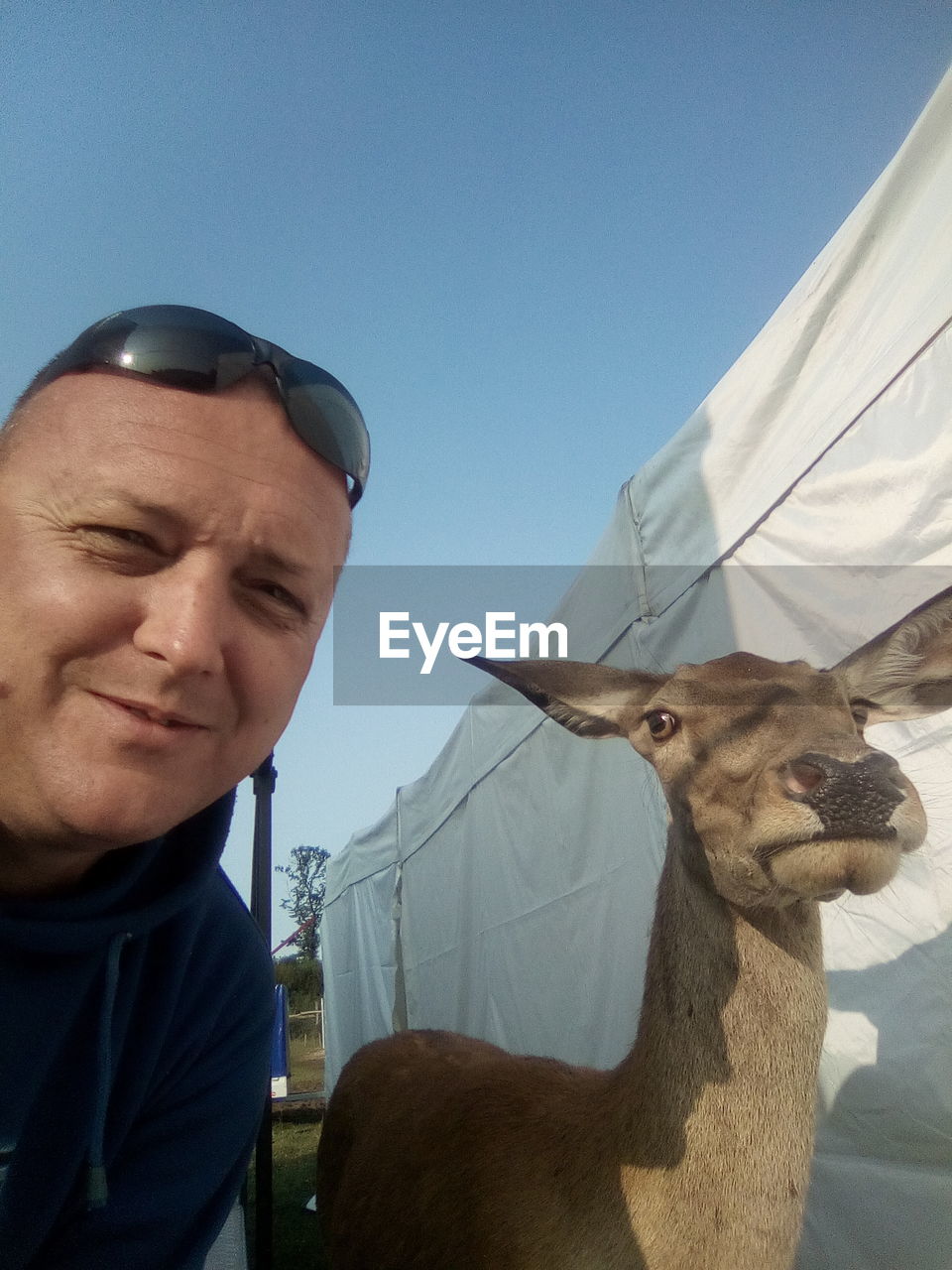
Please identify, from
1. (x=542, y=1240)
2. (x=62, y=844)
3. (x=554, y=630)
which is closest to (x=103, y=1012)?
(x=62, y=844)

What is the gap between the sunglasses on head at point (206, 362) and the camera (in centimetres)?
125

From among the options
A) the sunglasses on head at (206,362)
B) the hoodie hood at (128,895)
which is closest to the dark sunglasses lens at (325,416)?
the sunglasses on head at (206,362)

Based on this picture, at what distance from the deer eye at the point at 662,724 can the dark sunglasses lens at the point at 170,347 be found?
58.9 inches

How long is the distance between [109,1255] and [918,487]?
2539mm

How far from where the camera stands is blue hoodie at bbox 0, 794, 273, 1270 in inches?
48.9

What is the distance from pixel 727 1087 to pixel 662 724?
910 mm

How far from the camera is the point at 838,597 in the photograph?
254 centimetres

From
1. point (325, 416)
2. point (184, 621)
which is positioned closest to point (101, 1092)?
point (184, 621)

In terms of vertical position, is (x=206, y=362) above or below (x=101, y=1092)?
above

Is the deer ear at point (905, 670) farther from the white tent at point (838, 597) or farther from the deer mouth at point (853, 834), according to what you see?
the deer mouth at point (853, 834)

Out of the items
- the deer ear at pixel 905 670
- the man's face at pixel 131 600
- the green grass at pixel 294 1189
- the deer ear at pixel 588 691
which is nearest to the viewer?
the man's face at pixel 131 600

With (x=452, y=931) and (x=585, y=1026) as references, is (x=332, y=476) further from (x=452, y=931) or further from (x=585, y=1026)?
(x=452, y=931)

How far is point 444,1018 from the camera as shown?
671cm

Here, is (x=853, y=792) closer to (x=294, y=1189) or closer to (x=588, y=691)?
(x=588, y=691)
